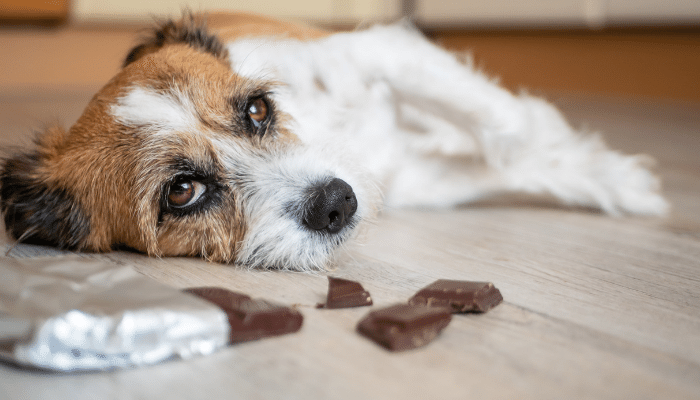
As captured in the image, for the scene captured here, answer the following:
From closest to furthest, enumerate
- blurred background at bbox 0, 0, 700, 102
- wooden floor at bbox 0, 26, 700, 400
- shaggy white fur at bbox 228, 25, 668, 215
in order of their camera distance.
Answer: wooden floor at bbox 0, 26, 700, 400 < shaggy white fur at bbox 228, 25, 668, 215 < blurred background at bbox 0, 0, 700, 102

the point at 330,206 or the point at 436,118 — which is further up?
the point at 436,118

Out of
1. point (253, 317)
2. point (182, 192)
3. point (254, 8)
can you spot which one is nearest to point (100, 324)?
point (253, 317)

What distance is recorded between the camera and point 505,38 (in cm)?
Result: 654

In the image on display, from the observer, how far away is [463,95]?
2.15 meters

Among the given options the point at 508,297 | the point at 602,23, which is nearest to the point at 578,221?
the point at 508,297

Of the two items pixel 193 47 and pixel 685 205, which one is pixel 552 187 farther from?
pixel 193 47

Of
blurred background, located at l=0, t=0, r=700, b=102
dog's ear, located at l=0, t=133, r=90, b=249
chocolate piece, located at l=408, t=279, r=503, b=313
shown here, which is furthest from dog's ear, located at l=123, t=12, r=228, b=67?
blurred background, located at l=0, t=0, r=700, b=102

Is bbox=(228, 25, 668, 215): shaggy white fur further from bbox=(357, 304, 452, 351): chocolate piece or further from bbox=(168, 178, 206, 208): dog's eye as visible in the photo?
bbox=(357, 304, 452, 351): chocolate piece

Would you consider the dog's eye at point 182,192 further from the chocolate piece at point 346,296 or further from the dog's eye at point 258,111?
the chocolate piece at point 346,296

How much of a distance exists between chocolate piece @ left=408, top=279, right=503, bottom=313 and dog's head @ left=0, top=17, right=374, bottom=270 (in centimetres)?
38

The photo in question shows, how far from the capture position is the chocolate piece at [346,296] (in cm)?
129

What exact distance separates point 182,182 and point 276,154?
0.88ft

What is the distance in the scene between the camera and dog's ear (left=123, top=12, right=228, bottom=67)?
1.96 metres

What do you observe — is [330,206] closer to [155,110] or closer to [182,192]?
[182,192]
